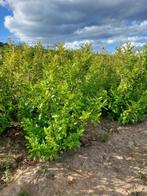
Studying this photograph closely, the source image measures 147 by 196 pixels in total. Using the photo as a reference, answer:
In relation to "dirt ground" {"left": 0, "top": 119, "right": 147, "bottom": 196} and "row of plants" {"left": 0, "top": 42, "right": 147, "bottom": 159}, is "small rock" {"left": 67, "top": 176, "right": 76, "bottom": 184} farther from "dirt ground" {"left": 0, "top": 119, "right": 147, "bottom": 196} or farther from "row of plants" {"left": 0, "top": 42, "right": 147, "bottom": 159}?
"row of plants" {"left": 0, "top": 42, "right": 147, "bottom": 159}

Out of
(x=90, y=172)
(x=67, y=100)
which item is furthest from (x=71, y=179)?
(x=67, y=100)

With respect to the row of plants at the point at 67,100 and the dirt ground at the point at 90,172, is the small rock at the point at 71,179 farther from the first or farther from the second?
the row of plants at the point at 67,100

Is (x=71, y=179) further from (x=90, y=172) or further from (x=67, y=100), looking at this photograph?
(x=67, y=100)

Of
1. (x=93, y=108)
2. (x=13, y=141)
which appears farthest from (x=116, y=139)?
(x=13, y=141)

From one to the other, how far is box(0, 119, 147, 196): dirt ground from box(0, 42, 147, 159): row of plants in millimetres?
261

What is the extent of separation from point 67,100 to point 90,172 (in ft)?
4.16

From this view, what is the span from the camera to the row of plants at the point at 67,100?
5.86 meters

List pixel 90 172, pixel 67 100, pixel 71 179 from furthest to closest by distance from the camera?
pixel 67 100
pixel 90 172
pixel 71 179

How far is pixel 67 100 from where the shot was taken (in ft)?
19.9

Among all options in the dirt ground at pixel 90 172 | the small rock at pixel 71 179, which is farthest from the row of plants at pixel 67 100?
the small rock at pixel 71 179

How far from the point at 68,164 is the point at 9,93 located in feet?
5.86

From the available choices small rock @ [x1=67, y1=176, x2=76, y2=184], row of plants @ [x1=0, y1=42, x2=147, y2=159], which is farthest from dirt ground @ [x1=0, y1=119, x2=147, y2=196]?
row of plants @ [x1=0, y1=42, x2=147, y2=159]

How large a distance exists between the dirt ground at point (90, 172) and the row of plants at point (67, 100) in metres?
0.26

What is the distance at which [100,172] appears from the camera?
582cm
